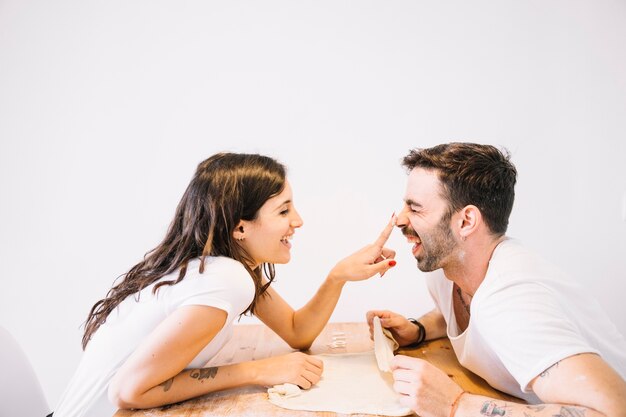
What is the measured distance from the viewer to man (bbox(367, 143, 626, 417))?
3.88 feet

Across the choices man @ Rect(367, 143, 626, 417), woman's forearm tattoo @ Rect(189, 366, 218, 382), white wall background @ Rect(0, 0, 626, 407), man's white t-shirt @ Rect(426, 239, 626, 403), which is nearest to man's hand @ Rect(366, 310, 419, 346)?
man @ Rect(367, 143, 626, 417)

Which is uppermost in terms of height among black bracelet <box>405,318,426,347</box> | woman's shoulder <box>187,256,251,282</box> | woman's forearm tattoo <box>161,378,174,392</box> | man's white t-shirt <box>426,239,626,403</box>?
woman's shoulder <box>187,256,251,282</box>

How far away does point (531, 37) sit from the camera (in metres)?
2.72

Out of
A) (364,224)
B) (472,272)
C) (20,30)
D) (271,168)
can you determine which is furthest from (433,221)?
(20,30)

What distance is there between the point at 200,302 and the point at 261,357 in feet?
1.68

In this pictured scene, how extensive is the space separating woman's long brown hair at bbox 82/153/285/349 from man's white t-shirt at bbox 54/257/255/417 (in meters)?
0.05

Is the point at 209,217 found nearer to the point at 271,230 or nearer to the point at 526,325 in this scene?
the point at 271,230

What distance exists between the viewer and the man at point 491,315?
1182mm

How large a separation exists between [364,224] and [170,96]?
3.76ft

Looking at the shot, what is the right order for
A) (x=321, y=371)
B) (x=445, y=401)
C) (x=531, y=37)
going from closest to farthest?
(x=445, y=401), (x=321, y=371), (x=531, y=37)

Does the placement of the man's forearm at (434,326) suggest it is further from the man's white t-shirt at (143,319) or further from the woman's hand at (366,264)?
the man's white t-shirt at (143,319)

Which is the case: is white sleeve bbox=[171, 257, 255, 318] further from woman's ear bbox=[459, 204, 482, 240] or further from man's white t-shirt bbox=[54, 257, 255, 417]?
woman's ear bbox=[459, 204, 482, 240]

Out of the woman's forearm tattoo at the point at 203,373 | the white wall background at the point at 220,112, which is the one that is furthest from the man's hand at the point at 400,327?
the white wall background at the point at 220,112

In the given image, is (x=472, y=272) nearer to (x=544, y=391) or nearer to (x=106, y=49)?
(x=544, y=391)
